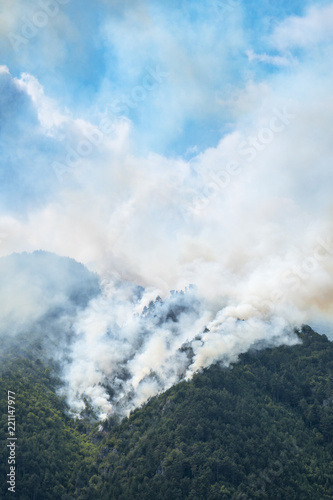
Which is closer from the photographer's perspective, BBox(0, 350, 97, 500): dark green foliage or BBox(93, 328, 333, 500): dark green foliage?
BBox(93, 328, 333, 500): dark green foliage

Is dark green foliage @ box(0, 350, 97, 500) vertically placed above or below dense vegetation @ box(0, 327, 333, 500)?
above

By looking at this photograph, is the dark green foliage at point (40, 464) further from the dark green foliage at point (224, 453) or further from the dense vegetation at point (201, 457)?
the dark green foliage at point (224, 453)

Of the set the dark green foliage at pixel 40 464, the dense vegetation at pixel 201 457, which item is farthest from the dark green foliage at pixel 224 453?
the dark green foliage at pixel 40 464

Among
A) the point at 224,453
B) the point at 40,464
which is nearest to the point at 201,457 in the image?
the point at 224,453

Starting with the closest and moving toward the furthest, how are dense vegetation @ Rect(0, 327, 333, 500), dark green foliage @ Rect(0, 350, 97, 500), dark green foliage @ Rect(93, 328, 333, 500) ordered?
dark green foliage @ Rect(93, 328, 333, 500), dense vegetation @ Rect(0, 327, 333, 500), dark green foliage @ Rect(0, 350, 97, 500)

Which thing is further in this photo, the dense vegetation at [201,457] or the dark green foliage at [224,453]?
the dense vegetation at [201,457]

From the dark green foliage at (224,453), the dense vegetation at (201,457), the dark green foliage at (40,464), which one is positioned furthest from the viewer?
the dark green foliage at (40,464)

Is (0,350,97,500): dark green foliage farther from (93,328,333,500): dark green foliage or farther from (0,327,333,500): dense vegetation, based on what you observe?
(93,328,333,500): dark green foliage

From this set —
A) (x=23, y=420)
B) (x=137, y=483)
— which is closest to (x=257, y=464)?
(x=137, y=483)

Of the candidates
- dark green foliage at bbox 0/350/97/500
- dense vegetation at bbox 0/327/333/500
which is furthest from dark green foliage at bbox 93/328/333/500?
dark green foliage at bbox 0/350/97/500

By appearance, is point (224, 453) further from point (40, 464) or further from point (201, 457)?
point (40, 464)

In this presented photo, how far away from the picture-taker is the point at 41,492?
557 feet

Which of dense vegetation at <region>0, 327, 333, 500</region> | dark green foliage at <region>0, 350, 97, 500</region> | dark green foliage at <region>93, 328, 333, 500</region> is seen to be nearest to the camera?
dark green foliage at <region>93, 328, 333, 500</region>

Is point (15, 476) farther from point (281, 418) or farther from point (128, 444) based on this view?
point (281, 418)
